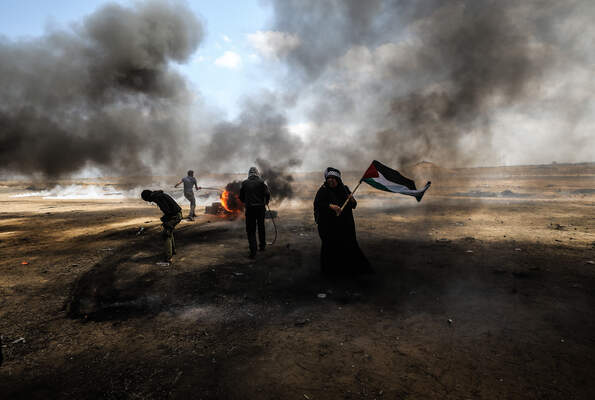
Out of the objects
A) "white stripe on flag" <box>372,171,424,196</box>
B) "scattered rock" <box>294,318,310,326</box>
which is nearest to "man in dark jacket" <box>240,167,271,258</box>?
"white stripe on flag" <box>372,171,424,196</box>

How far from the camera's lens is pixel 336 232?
516 centimetres

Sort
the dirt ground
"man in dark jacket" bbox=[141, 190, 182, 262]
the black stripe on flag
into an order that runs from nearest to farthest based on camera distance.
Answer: the dirt ground
the black stripe on flag
"man in dark jacket" bbox=[141, 190, 182, 262]

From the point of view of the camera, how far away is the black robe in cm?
516

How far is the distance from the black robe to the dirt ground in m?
0.33

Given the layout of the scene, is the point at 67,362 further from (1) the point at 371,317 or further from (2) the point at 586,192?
(2) the point at 586,192

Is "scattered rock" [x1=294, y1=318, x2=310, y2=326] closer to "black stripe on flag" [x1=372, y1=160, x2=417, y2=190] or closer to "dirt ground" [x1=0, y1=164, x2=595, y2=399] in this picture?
"dirt ground" [x1=0, y1=164, x2=595, y2=399]

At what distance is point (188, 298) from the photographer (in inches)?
176

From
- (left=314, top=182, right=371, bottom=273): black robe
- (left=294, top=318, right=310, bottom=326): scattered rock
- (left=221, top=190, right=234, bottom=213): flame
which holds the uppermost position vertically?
(left=221, top=190, right=234, bottom=213): flame

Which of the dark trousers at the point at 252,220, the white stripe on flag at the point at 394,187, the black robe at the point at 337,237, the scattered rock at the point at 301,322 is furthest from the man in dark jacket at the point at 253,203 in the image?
the scattered rock at the point at 301,322

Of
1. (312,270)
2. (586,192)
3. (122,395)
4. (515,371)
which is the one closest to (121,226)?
(312,270)

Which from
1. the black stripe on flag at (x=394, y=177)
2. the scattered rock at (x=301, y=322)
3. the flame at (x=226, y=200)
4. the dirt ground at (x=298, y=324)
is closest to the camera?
the dirt ground at (x=298, y=324)

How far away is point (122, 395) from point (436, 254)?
6274 millimetres

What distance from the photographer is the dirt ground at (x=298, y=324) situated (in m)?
2.54

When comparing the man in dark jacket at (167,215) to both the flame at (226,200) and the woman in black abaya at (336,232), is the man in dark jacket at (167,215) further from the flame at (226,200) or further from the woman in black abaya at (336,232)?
the flame at (226,200)
